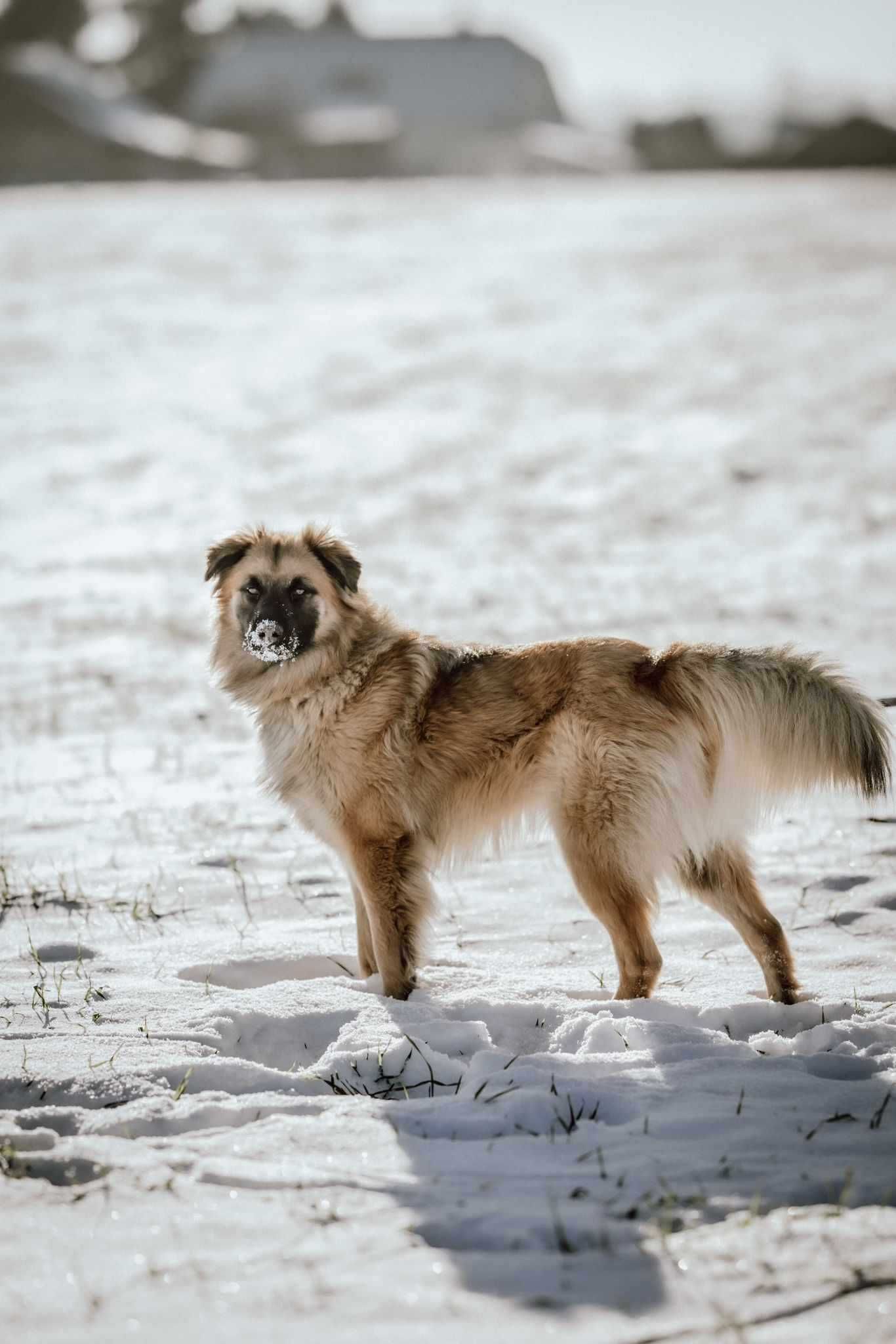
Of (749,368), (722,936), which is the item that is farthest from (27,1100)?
(749,368)

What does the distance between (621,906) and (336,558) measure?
178cm

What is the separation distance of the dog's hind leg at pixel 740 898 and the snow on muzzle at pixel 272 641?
1.70m

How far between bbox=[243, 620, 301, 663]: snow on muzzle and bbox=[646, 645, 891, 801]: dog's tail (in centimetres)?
140

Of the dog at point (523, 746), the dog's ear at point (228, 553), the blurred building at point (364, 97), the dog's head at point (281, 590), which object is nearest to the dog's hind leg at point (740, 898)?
the dog at point (523, 746)

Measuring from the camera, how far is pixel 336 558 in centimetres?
497

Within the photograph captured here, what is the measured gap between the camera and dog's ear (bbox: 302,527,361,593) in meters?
4.96

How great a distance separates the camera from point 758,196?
110ft

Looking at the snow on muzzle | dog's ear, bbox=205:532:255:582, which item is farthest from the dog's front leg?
dog's ear, bbox=205:532:255:582

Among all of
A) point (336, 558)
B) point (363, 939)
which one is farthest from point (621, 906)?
point (336, 558)

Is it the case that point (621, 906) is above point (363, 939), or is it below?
above

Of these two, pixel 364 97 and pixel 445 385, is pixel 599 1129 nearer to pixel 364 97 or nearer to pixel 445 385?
pixel 445 385

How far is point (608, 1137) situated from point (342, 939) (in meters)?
2.07

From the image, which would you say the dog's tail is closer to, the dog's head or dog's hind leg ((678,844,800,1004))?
dog's hind leg ((678,844,800,1004))

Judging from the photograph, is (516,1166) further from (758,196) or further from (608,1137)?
(758,196)
